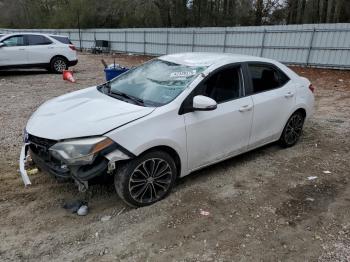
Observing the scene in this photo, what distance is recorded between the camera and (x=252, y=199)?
3844mm

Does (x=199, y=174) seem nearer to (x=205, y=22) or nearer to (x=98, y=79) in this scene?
(x=98, y=79)

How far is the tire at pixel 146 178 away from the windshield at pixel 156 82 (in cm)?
63

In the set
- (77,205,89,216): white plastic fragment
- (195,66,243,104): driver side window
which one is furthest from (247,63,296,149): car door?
(77,205,89,216): white plastic fragment

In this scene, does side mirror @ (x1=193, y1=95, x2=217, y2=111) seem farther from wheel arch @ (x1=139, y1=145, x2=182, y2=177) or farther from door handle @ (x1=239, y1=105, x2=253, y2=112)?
door handle @ (x1=239, y1=105, x2=253, y2=112)

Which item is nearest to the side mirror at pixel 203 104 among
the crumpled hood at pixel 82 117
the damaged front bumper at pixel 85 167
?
the crumpled hood at pixel 82 117

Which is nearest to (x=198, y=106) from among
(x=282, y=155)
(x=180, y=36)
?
(x=282, y=155)

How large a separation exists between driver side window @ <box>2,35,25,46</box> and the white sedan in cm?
979

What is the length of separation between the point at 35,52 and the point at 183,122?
440 inches

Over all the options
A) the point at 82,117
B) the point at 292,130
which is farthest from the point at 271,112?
the point at 82,117

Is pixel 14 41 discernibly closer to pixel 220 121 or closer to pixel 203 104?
pixel 220 121

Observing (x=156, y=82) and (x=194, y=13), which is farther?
(x=194, y=13)

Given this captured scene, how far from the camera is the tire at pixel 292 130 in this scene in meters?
5.23

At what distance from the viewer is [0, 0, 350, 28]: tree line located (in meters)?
23.6

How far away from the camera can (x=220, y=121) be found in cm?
399
